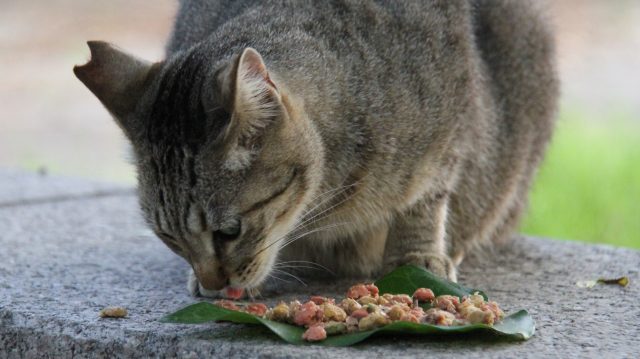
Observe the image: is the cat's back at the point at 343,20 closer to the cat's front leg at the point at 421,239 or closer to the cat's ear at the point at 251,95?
the cat's ear at the point at 251,95

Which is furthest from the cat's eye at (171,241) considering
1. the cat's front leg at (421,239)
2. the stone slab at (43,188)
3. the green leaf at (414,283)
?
the stone slab at (43,188)

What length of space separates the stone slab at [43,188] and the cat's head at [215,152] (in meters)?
1.76

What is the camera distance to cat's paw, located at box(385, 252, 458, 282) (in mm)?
3286

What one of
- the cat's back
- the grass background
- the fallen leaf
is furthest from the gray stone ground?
the grass background

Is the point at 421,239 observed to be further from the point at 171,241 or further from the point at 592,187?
the point at 592,187

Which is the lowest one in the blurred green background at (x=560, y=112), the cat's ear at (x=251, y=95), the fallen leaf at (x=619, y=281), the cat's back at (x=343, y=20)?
the fallen leaf at (x=619, y=281)

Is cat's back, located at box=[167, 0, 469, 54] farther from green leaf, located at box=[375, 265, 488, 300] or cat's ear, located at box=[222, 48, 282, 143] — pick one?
green leaf, located at box=[375, 265, 488, 300]

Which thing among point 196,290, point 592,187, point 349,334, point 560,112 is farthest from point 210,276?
point 592,187

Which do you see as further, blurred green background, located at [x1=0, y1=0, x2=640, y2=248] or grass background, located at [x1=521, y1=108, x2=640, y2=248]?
blurred green background, located at [x1=0, y1=0, x2=640, y2=248]

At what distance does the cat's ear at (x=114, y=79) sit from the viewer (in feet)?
9.36

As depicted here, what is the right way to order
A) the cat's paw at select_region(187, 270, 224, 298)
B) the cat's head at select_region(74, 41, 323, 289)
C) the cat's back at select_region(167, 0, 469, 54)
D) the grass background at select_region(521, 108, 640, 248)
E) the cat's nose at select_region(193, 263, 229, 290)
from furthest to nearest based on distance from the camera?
the grass background at select_region(521, 108, 640, 248) < the cat's back at select_region(167, 0, 469, 54) < the cat's paw at select_region(187, 270, 224, 298) < the cat's nose at select_region(193, 263, 229, 290) < the cat's head at select_region(74, 41, 323, 289)

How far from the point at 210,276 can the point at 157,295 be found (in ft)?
1.26

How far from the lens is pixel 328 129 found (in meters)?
2.94

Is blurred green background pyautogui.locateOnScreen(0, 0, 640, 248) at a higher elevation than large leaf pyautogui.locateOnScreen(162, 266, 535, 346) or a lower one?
higher
